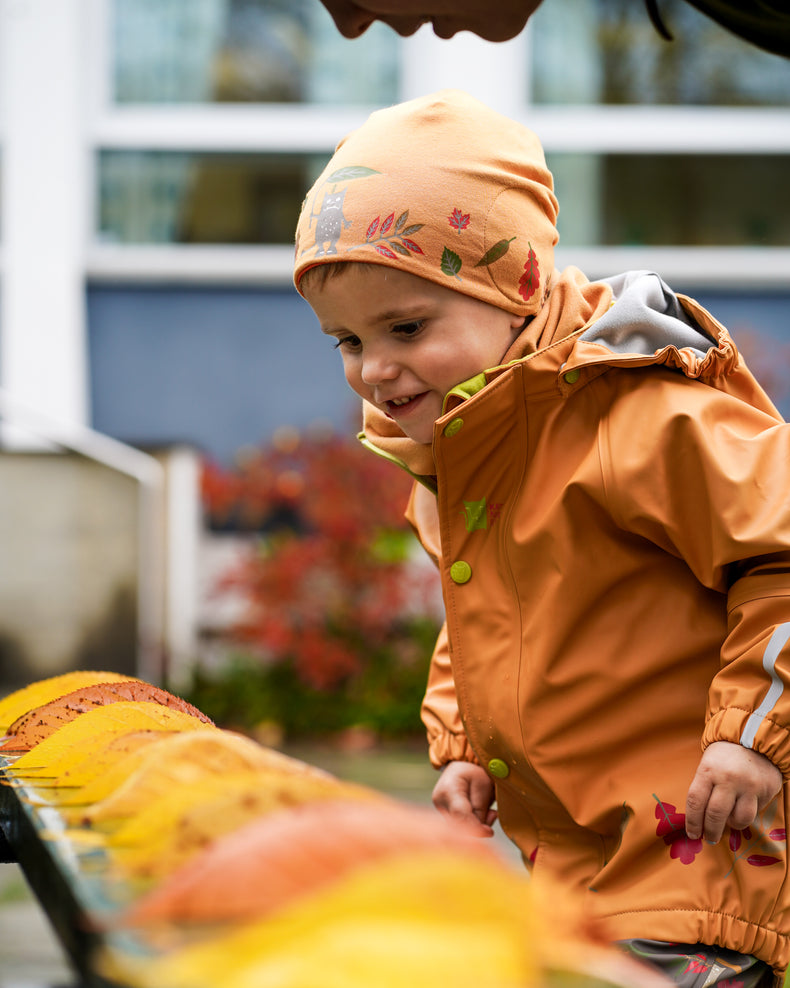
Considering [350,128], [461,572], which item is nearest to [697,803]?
[461,572]

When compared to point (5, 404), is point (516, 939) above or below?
above

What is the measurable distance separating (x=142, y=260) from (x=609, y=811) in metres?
5.90

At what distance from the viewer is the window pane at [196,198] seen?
284 inches

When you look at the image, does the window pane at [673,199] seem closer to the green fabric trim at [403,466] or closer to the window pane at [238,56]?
the window pane at [238,56]

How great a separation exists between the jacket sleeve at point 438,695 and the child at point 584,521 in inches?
6.1

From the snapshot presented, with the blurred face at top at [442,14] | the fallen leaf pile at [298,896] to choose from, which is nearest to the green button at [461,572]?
the fallen leaf pile at [298,896]

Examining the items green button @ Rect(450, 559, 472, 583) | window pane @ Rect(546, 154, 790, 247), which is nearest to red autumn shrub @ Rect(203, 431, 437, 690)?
window pane @ Rect(546, 154, 790, 247)

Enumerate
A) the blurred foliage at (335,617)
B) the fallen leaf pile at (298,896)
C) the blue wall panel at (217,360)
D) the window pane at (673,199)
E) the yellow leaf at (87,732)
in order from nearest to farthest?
the fallen leaf pile at (298,896) < the yellow leaf at (87,732) < the blurred foliage at (335,617) < the blue wall panel at (217,360) < the window pane at (673,199)

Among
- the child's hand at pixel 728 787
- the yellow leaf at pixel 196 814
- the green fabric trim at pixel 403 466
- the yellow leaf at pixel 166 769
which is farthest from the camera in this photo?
the green fabric trim at pixel 403 466

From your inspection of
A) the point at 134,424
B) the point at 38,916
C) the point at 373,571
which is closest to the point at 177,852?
the point at 38,916

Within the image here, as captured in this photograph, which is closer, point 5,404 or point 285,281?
point 5,404

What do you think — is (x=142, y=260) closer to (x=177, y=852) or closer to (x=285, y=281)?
(x=285, y=281)

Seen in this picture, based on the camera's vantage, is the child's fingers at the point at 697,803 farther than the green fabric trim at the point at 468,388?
No

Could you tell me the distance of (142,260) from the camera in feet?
22.8
